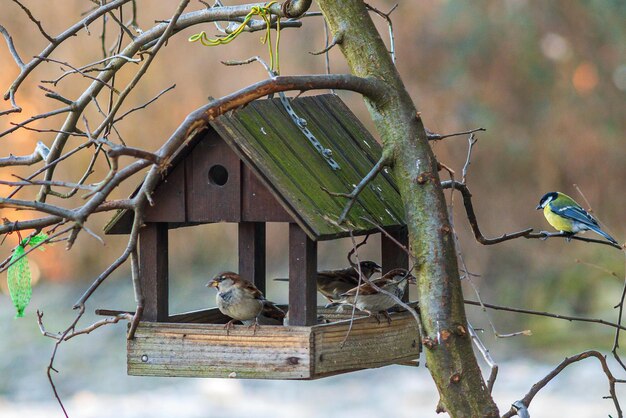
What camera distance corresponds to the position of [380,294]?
12.4 feet

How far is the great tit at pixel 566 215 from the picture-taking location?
6.53 m

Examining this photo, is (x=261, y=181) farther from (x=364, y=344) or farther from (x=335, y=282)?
(x=335, y=282)

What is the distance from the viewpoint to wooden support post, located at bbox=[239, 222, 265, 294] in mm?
4055

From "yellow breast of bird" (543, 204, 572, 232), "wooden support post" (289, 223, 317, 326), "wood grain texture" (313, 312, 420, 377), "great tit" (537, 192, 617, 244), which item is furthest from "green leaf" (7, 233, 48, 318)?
"yellow breast of bird" (543, 204, 572, 232)

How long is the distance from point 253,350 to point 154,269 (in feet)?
1.74

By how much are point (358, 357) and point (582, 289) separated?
29.4 ft

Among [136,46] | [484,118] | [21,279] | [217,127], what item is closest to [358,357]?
[217,127]

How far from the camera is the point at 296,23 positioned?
156 inches

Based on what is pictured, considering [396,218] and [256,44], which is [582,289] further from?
[396,218]

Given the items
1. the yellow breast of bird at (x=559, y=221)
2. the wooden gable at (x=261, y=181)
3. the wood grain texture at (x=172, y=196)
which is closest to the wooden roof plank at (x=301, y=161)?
the wooden gable at (x=261, y=181)

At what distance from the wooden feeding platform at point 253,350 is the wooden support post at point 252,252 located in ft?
1.93

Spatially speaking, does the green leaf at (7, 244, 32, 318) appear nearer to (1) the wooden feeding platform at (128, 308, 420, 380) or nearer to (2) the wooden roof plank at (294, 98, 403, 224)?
(1) the wooden feeding platform at (128, 308, 420, 380)

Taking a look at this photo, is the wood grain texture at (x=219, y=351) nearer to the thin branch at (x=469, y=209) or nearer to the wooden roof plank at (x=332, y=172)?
the wooden roof plank at (x=332, y=172)

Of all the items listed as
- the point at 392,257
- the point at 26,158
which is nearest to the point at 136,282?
the point at 26,158
